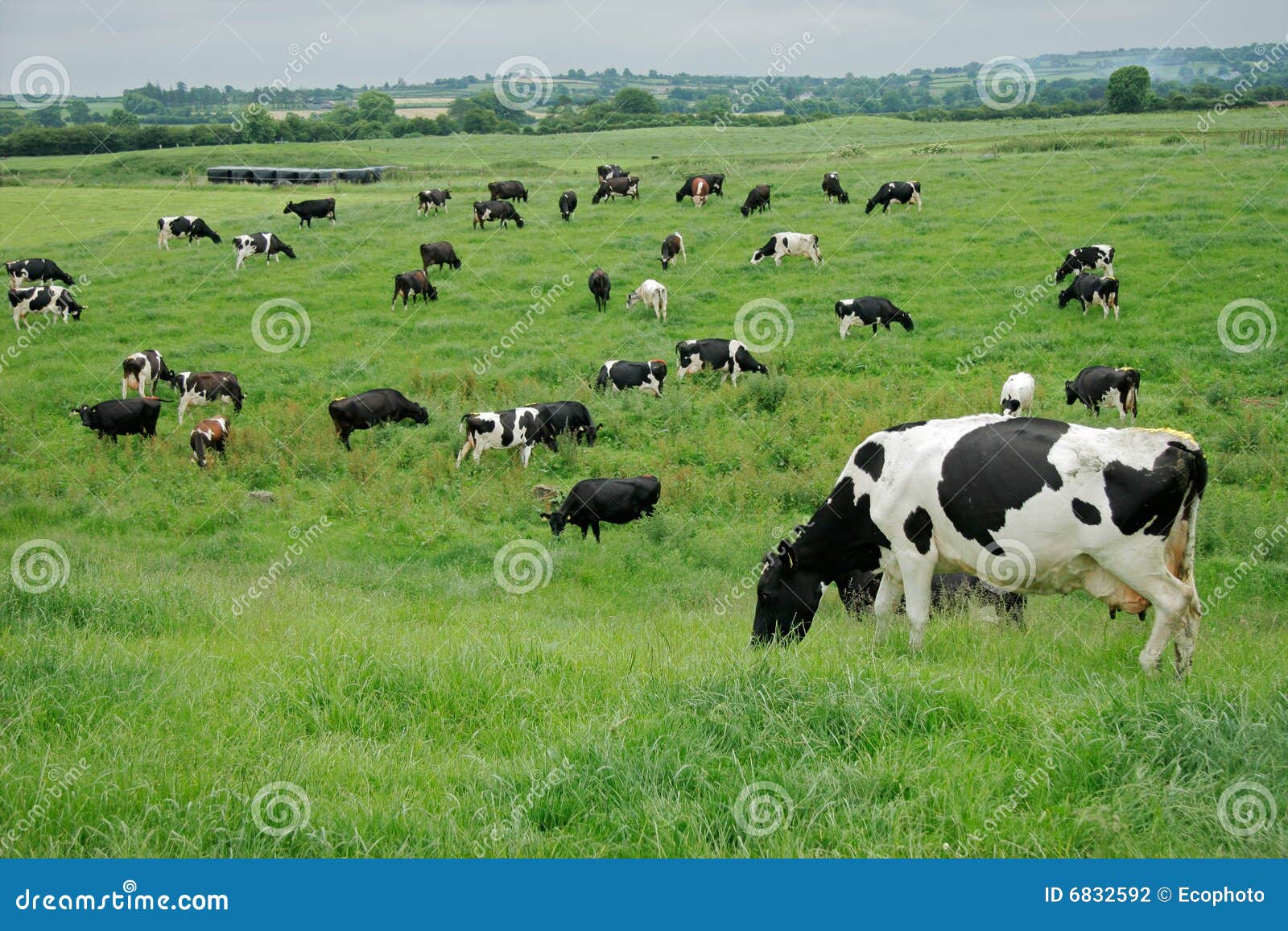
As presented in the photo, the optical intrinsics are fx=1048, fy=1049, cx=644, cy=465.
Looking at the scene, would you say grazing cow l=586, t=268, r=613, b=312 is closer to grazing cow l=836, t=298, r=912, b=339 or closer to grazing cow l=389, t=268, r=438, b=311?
grazing cow l=389, t=268, r=438, b=311

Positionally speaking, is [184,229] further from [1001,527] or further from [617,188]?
[1001,527]

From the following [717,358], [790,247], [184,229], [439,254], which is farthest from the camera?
[184,229]

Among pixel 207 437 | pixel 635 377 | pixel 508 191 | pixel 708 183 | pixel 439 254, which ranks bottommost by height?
pixel 207 437

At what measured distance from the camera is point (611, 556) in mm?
14672

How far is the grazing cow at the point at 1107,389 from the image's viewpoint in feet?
59.4

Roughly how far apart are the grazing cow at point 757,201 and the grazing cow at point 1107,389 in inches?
678

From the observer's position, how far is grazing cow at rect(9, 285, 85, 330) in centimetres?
2608

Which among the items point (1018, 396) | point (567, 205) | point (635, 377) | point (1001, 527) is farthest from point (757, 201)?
point (1001, 527)

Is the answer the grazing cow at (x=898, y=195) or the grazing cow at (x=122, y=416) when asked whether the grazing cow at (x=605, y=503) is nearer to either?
the grazing cow at (x=122, y=416)

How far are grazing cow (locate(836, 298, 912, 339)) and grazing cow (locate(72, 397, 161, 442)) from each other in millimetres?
14408

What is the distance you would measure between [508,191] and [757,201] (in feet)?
30.7

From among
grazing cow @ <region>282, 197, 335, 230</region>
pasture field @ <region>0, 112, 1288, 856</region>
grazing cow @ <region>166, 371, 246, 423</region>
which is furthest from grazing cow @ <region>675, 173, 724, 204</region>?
grazing cow @ <region>166, 371, 246, 423</region>

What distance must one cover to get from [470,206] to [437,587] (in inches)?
1083

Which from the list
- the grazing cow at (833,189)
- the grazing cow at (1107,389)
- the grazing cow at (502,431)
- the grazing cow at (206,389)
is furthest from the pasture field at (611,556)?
the grazing cow at (206,389)
